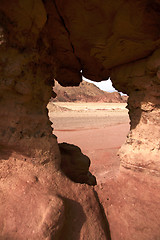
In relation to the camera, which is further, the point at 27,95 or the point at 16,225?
the point at 27,95

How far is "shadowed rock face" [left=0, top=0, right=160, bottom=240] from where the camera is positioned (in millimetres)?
1622

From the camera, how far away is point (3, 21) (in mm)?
1646

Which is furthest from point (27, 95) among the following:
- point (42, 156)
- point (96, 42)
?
point (96, 42)

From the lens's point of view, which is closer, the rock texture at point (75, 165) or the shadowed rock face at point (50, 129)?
the shadowed rock face at point (50, 129)

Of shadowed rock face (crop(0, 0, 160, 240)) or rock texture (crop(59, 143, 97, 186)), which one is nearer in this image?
shadowed rock face (crop(0, 0, 160, 240))

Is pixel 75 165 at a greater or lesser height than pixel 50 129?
lesser

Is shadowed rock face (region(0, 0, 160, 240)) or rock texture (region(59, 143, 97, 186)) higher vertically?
shadowed rock face (region(0, 0, 160, 240))

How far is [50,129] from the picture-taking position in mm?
2264

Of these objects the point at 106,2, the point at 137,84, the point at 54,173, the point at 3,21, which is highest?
the point at 106,2

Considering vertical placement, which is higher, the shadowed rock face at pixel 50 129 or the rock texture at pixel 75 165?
the shadowed rock face at pixel 50 129

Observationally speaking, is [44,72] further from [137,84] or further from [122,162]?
[122,162]

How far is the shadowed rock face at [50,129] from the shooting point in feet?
5.32

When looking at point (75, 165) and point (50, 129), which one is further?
point (75, 165)

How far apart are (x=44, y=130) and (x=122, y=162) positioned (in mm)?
1685
